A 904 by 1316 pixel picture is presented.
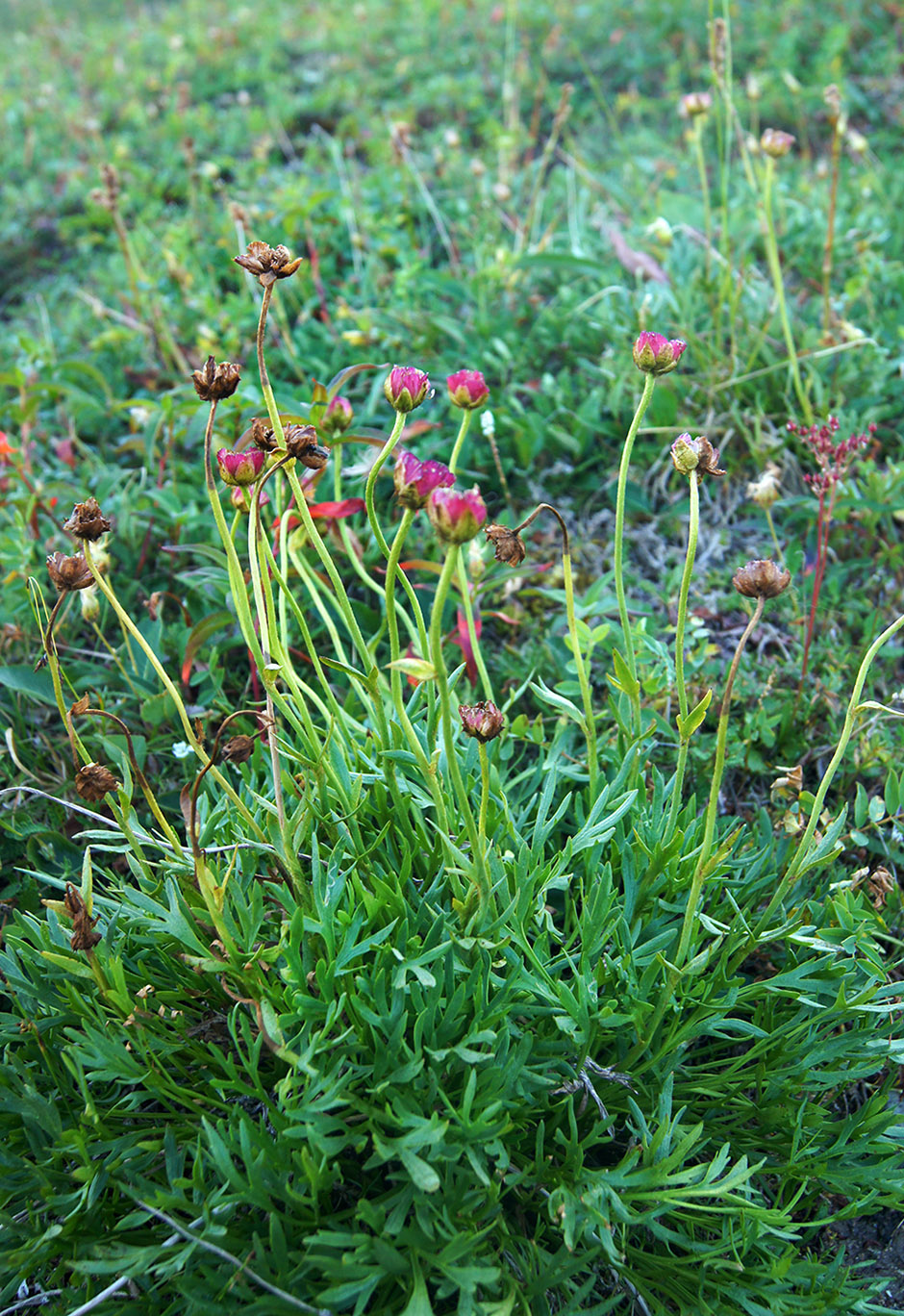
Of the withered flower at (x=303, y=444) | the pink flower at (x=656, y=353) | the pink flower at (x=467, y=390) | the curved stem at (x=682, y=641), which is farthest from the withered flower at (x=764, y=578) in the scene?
the withered flower at (x=303, y=444)

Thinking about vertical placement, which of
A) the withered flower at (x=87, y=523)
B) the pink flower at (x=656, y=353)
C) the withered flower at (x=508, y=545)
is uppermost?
the pink flower at (x=656, y=353)

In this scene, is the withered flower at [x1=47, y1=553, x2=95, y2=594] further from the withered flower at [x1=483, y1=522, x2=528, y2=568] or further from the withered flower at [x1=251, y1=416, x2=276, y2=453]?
the withered flower at [x1=483, y1=522, x2=528, y2=568]

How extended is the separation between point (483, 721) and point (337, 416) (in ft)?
2.31

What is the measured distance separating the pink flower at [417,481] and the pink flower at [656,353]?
0.37m

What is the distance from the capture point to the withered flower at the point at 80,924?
1.24 meters

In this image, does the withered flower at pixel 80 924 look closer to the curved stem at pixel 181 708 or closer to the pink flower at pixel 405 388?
the curved stem at pixel 181 708

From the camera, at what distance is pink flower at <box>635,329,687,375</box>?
4.26 ft

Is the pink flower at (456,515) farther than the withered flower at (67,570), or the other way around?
the withered flower at (67,570)

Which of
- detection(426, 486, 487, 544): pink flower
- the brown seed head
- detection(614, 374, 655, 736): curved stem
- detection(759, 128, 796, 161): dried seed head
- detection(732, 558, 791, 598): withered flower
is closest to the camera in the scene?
detection(426, 486, 487, 544): pink flower


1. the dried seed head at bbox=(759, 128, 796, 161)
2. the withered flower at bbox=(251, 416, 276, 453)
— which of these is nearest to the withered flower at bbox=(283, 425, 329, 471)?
the withered flower at bbox=(251, 416, 276, 453)

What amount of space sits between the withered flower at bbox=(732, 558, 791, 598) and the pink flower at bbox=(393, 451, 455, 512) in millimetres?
388

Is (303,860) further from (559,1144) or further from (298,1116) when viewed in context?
(559,1144)

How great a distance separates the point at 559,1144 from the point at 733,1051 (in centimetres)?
37

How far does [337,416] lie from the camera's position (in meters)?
1.65
